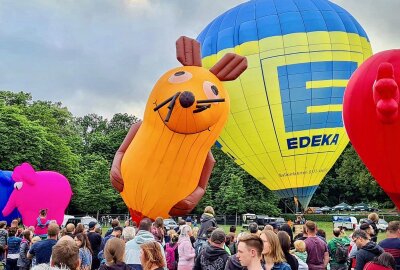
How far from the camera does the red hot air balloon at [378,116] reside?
6.45 m

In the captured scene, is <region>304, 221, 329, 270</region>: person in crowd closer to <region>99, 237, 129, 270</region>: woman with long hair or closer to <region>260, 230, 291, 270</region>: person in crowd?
<region>260, 230, 291, 270</region>: person in crowd

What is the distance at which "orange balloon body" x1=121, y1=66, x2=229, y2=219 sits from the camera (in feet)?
30.1

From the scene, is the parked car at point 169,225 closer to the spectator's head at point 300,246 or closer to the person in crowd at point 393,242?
the spectator's head at point 300,246

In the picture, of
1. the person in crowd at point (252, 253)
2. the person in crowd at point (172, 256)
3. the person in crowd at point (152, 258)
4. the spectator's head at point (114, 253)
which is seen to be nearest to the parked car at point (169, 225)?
the person in crowd at point (172, 256)

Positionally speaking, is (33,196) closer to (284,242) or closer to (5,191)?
(5,191)

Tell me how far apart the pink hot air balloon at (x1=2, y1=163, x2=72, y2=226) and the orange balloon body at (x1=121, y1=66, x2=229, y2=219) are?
252 inches

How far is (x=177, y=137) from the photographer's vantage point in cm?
940

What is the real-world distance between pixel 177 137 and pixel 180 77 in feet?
3.71

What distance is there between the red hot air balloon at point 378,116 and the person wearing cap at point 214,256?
289cm

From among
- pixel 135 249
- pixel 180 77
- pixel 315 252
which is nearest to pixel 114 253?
pixel 135 249

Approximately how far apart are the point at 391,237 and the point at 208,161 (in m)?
→ 4.99

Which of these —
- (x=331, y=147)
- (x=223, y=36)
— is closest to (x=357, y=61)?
(x=331, y=147)

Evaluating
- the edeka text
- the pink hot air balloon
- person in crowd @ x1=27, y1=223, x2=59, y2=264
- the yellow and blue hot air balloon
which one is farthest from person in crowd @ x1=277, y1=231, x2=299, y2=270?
the edeka text

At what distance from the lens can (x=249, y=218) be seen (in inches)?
1345
